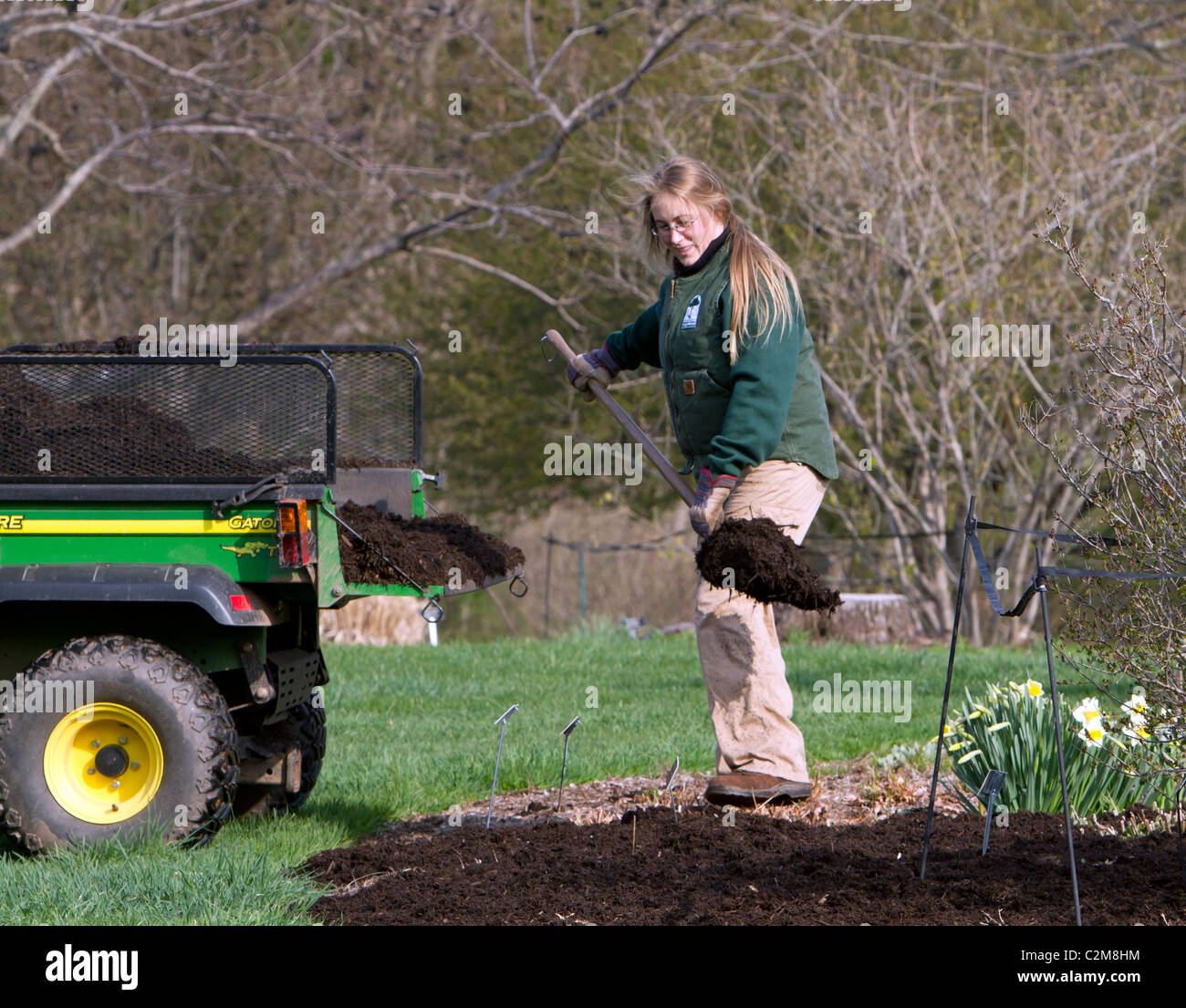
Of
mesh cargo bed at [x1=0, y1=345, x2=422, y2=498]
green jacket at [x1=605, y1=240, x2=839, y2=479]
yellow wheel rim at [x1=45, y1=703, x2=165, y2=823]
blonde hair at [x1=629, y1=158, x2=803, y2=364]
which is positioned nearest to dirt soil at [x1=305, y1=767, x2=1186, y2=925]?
yellow wheel rim at [x1=45, y1=703, x2=165, y2=823]

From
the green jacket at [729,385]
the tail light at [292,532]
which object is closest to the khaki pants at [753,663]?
the green jacket at [729,385]

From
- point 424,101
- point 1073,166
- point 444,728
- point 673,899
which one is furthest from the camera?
point 424,101

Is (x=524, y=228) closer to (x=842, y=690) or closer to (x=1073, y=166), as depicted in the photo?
(x=1073, y=166)

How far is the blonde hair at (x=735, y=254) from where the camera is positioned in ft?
14.8

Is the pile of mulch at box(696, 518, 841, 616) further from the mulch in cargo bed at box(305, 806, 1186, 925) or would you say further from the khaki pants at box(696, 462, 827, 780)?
the mulch in cargo bed at box(305, 806, 1186, 925)

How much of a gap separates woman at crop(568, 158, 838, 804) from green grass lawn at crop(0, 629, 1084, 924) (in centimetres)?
110

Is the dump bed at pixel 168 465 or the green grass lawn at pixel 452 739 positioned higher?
the dump bed at pixel 168 465

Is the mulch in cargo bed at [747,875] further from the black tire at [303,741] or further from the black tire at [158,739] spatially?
the black tire at [303,741]

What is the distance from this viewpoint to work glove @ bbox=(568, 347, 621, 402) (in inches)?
201

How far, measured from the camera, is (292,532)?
14.1 feet

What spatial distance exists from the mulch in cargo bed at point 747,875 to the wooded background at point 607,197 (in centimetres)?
603

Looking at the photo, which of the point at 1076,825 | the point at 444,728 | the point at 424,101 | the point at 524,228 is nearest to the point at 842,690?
the point at 444,728
